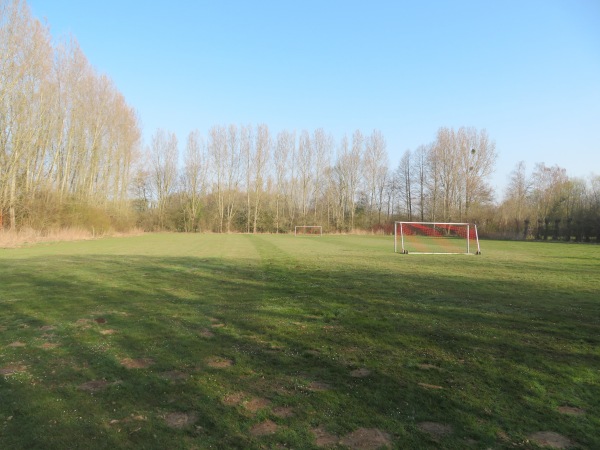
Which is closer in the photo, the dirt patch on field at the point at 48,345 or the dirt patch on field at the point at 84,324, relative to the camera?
the dirt patch on field at the point at 48,345

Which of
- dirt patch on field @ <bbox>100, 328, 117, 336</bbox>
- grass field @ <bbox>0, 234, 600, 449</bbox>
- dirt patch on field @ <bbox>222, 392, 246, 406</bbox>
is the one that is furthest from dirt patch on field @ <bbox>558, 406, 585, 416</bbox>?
dirt patch on field @ <bbox>100, 328, 117, 336</bbox>

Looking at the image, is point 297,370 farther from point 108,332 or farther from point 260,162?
point 260,162

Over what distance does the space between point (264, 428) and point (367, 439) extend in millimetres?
759

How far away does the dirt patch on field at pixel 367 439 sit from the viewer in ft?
8.80

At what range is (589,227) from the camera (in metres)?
37.9

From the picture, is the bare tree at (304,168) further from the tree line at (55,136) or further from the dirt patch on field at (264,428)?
the dirt patch on field at (264,428)

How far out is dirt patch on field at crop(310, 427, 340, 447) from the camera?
8.89 ft

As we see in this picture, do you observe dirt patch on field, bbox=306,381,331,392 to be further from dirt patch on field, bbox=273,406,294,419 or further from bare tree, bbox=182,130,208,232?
bare tree, bbox=182,130,208,232

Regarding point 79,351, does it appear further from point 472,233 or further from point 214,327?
point 472,233

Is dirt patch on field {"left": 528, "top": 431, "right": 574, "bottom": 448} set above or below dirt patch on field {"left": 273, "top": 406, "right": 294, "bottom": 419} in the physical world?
below

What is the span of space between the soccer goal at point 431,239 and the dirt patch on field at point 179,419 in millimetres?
22747

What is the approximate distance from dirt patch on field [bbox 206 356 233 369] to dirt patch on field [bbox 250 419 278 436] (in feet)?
4.37

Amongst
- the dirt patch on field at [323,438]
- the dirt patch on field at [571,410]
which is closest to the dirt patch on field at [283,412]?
the dirt patch on field at [323,438]

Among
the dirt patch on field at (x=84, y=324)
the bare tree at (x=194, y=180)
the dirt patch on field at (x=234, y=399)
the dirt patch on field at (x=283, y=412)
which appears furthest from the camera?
the bare tree at (x=194, y=180)
